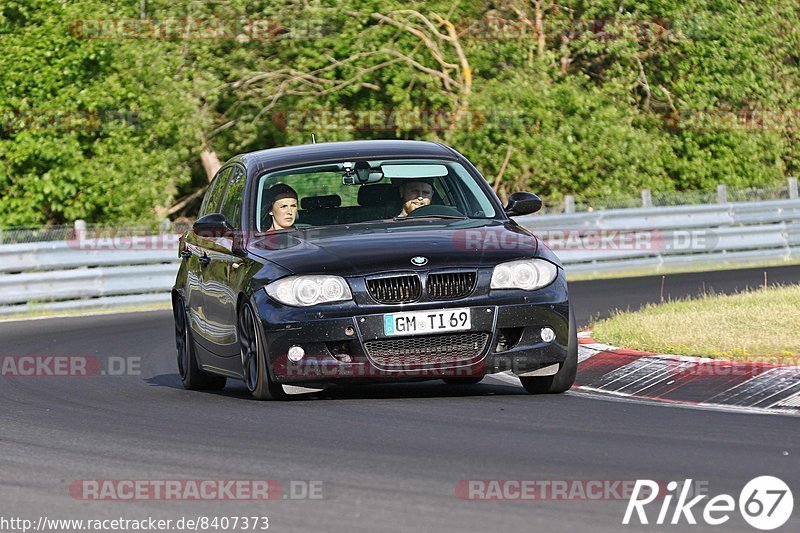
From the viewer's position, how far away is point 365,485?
665cm

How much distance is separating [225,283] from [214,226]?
1.31ft

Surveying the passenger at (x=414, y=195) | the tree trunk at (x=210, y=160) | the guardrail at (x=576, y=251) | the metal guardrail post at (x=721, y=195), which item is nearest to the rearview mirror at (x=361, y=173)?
the passenger at (x=414, y=195)

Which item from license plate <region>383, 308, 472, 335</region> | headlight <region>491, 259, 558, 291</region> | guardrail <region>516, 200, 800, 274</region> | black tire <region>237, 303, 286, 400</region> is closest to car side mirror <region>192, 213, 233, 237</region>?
black tire <region>237, 303, 286, 400</region>

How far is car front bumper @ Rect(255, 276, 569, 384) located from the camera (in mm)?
9250

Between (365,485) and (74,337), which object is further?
(74,337)

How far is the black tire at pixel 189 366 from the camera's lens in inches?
454

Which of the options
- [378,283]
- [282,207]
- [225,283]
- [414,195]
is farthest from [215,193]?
[378,283]

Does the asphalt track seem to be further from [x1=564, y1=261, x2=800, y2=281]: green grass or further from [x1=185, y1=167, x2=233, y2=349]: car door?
[x1=564, y1=261, x2=800, y2=281]: green grass

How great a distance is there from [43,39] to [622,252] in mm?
10644

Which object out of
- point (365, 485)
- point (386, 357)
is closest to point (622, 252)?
point (386, 357)

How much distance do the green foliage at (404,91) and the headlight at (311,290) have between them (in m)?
19.5

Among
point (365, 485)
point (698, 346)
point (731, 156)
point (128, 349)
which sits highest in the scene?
point (365, 485)

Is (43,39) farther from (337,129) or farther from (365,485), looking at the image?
(365,485)

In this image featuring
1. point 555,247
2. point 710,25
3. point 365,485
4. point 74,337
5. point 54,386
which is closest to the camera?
point 365,485
